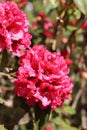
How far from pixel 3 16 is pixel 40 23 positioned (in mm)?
1190

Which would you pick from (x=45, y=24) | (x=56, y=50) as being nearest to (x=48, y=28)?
(x=45, y=24)

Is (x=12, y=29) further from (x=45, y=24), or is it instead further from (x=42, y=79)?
(x=45, y=24)

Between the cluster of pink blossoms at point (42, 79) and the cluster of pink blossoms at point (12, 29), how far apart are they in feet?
0.21

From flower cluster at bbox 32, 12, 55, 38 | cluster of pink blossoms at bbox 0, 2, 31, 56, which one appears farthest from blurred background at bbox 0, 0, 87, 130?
cluster of pink blossoms at bbox 0, 2, 31, 56

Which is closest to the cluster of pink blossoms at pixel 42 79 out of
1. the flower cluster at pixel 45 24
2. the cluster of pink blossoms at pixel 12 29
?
the cluster of pink blossoms at pixel 12 29

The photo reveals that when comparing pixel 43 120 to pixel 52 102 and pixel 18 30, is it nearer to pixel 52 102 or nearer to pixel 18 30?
pixel 52 102

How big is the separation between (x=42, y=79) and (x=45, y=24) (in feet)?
3.73

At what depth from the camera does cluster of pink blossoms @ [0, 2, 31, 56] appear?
170cm

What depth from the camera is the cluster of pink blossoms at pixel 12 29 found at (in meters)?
1.70

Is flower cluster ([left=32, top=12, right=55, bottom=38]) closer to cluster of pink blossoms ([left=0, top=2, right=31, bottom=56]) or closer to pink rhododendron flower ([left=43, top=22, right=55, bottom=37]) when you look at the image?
pink rhododendron flower ([left=43, top=22, right=55, bottom=37])

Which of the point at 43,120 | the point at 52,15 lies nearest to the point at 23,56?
the point at 43,120

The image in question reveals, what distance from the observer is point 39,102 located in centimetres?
181

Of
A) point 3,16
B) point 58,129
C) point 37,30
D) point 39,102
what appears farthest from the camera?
point 37,30

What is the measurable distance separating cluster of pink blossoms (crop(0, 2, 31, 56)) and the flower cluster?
863mm
